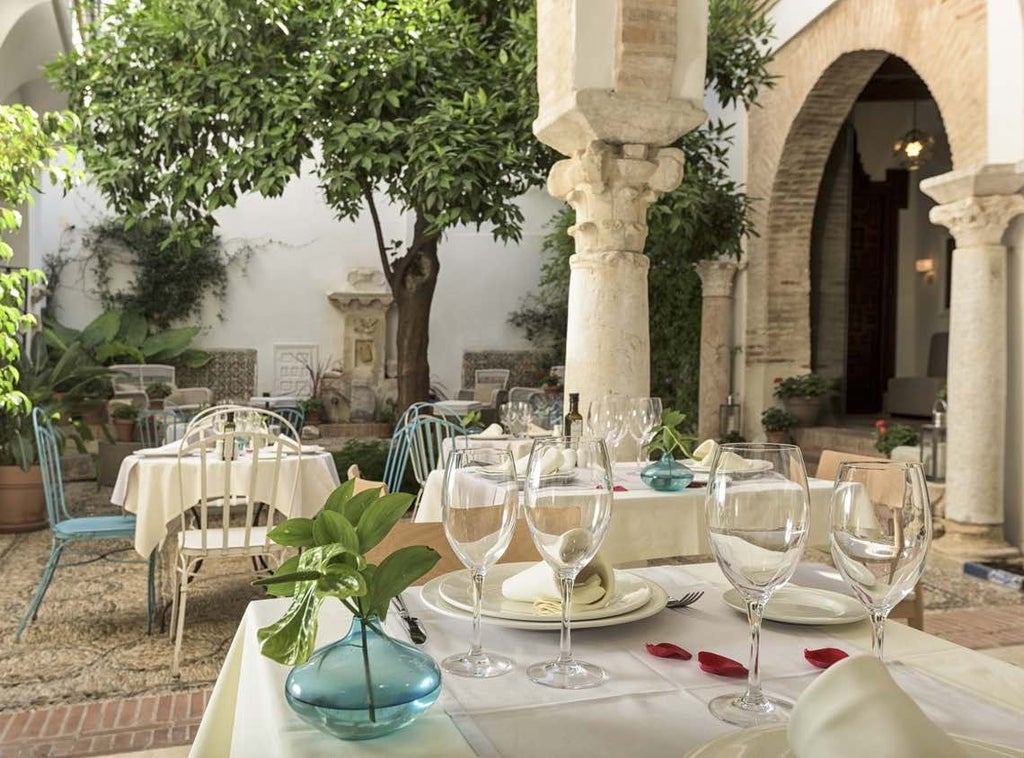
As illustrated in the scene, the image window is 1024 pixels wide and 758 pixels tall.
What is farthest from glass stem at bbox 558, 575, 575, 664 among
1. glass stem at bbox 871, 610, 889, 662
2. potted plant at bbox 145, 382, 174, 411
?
potted plant at bbox 145, 382, 174, 411

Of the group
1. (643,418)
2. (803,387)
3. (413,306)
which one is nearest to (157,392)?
(413,306)

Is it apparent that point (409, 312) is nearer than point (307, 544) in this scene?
No

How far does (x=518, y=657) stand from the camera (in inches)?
43.6

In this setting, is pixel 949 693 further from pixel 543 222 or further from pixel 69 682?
pixel 543 222

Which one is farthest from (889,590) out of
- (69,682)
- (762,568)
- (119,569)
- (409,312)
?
(409,312)

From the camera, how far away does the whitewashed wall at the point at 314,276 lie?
44.8ft

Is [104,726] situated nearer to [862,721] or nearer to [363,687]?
[363,687]

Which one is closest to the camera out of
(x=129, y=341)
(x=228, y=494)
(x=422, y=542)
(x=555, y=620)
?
(x=555, y=620)

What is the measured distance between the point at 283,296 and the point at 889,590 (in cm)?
1432

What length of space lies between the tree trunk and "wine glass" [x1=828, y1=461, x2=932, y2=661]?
7.74 meters

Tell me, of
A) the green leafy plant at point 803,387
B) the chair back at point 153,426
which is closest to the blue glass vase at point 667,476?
the chair back at point 153,426

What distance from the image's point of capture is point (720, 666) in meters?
1.05

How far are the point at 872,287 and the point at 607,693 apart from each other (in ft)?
42.5

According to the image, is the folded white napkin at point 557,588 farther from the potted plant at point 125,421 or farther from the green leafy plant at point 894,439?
the potted plant at point 125,421
